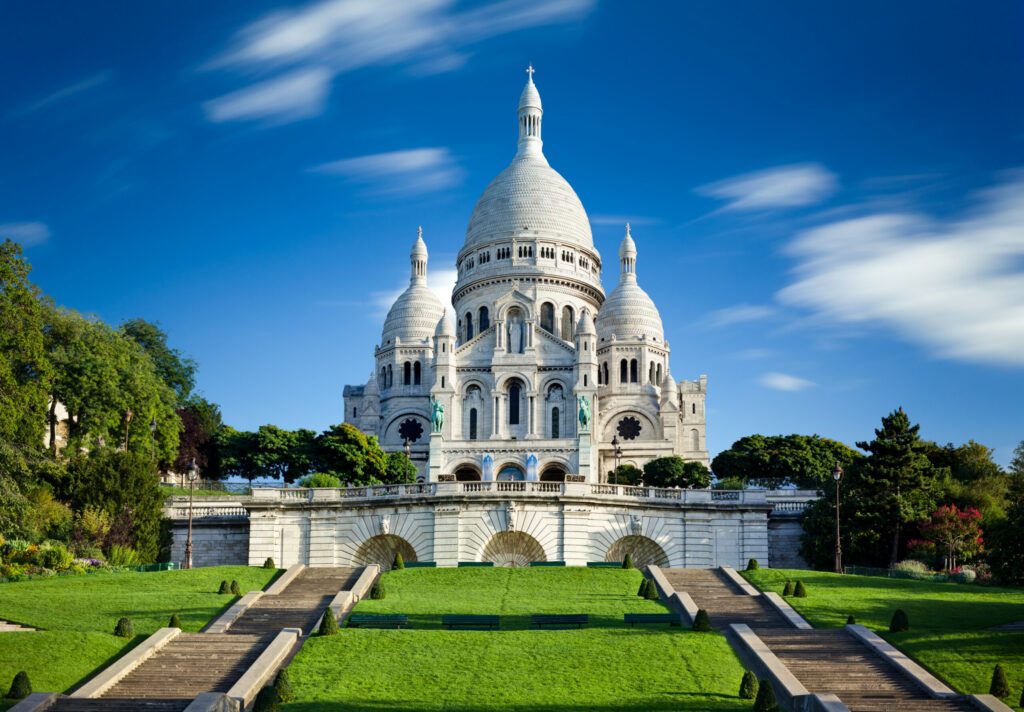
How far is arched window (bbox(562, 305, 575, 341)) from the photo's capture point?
364 feet

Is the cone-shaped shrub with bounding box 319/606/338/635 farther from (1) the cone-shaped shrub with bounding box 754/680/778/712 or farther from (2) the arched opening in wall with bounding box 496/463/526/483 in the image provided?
(2) the arched opening in wall with bounding box 496/463/526/483

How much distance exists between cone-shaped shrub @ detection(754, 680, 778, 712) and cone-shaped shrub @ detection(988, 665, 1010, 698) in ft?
17.7

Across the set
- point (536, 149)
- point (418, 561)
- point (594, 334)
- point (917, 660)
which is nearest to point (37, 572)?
point (418, 561)

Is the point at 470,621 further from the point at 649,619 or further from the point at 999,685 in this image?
the point at 999,685

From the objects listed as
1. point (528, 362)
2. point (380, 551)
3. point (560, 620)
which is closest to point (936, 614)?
point (560, 620)

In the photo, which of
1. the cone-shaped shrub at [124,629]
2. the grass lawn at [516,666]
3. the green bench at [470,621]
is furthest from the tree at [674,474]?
the cone-shaped shrub at [124,629]

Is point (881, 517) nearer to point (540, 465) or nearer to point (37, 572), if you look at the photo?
point (37, 572)

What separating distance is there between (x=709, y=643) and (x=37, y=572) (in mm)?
26170

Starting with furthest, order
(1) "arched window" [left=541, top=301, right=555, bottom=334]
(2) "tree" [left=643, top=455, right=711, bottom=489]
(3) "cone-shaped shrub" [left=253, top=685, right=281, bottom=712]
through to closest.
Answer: (1) "arched window" [left=541, top=301, right=555, bottom=334] < (2) "tree" [left=643, top=455, right=711, bottom=489] < (3) "cone-shaped shrub" [left=253, top=685, right=281, bottom=712]

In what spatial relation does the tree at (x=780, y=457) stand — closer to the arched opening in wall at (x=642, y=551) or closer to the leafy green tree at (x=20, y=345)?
the arched opening in wall at (x=642, y=551)

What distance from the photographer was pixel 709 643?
35.2m

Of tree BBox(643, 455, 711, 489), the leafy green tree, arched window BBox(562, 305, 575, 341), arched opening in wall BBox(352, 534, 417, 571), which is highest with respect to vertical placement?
arched window BBox(562, 305, 575, 341)

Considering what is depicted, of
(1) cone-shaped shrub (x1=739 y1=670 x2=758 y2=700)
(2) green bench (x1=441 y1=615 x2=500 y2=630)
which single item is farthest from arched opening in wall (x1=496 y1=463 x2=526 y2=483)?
(1) cone-shaped shrub (x1=739 y1=670 x2=758 y2=700)

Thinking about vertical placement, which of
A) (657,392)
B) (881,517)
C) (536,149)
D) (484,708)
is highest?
(536,149)
